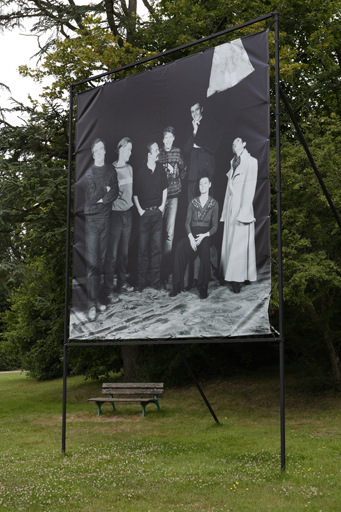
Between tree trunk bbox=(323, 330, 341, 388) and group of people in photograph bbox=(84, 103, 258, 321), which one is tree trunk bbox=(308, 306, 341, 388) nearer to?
tree trunk bbox=(323, 330, 341, 388)

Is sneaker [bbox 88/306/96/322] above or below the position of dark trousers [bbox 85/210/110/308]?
below

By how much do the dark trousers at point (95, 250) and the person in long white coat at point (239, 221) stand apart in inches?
84.2

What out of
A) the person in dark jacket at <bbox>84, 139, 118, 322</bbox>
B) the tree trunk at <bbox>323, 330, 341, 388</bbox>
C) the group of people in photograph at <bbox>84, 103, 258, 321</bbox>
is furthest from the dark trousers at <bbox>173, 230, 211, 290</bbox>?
the tree trunk at <bbox>323, 330, 341, 388</bbox>

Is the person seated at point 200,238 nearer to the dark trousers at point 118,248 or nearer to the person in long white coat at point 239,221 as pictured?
the person in long white coat at point 239,221

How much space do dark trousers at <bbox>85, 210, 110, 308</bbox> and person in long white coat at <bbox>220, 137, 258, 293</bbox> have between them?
214 centimetres

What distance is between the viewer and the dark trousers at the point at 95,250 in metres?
8.52

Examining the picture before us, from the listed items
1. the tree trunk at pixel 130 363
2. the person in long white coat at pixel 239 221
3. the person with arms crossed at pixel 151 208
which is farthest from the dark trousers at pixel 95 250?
the tree trunk at pixel 130 363

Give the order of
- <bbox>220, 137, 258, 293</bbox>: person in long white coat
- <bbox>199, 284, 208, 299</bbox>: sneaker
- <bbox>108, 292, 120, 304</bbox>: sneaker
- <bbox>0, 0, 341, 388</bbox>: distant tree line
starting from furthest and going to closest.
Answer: <bbox>0, 0, 341, 388</bbox>: distant tree line, <bbox>108, 292, 120, 304</bbox>: sneaker, <bbox>199, 284, 208, 299</bbox>: sneaker, <bbox>220, 137, 258, 293</bbox>: person in long white coat

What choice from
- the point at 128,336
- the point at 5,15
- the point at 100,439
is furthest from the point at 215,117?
the point at 5,15

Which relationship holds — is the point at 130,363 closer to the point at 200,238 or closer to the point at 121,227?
the point at 121,227

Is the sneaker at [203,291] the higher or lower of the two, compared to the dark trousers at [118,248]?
lower

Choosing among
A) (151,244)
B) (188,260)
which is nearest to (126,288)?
(151,244)

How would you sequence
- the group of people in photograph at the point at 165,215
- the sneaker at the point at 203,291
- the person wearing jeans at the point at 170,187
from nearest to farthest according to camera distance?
the group of people in photograph at the point at 165,215 → the sneaker at the point at 203,291 → the person wearing jeans at the point at 170,187

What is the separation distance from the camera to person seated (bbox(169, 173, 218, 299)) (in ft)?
24.8
